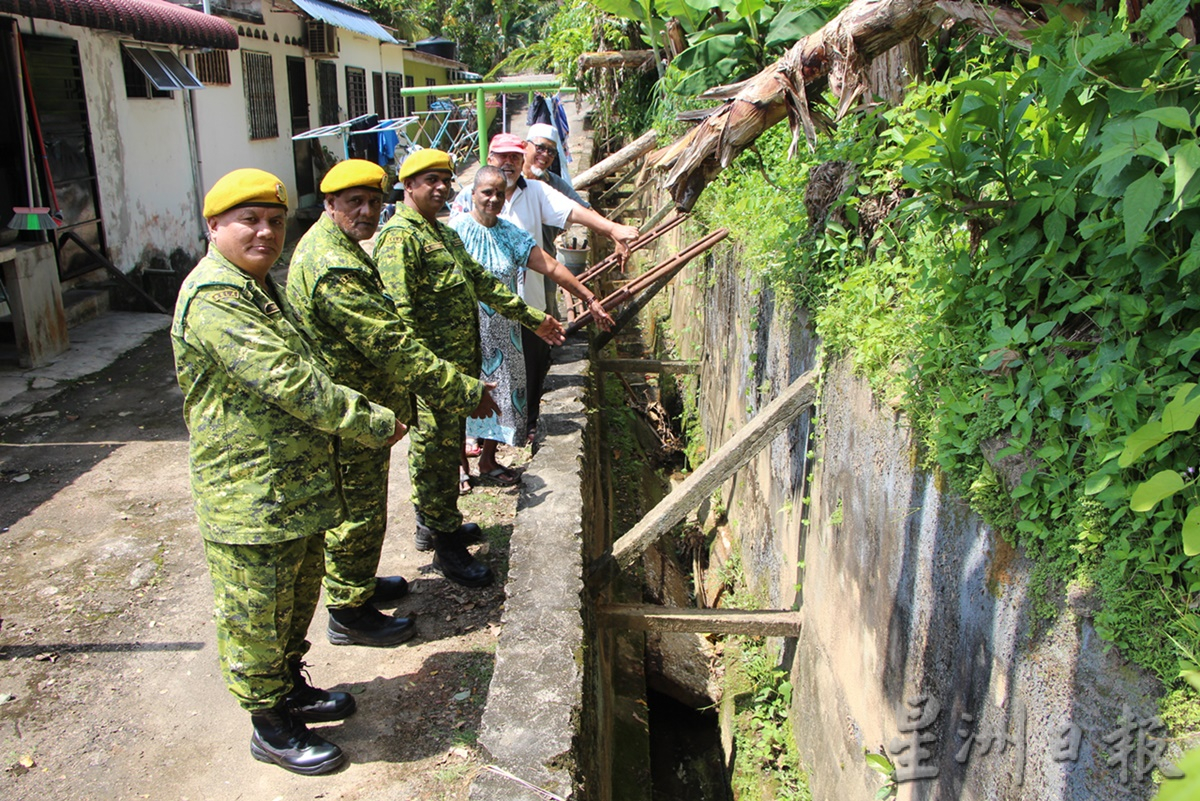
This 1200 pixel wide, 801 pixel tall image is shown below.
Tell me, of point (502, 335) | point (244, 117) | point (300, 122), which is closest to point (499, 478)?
point (502, 335)

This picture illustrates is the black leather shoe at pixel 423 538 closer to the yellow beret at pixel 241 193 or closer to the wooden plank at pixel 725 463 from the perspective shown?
the wooden plank at pixel 725 463

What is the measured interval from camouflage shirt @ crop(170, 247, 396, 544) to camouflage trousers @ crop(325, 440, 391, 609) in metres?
0.69

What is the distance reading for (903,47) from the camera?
3.63 meters

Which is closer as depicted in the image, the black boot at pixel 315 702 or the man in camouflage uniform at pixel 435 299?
the black boot at pixel 315 702

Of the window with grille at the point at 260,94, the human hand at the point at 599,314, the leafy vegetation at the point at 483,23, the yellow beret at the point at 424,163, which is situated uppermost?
the leafy vegetation at the point at 483,23

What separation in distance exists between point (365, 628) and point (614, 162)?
5559 millimetres

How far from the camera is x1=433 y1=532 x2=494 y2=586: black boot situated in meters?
4.09

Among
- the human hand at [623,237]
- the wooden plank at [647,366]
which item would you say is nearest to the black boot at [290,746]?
the human hand at [623,237]

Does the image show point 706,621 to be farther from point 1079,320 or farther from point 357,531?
point 1079,320

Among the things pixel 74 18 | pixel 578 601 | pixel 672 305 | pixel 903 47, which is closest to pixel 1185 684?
pixel 578 601

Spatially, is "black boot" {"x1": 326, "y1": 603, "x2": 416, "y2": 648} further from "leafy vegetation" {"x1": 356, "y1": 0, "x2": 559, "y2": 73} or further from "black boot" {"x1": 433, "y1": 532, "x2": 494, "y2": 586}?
"leafy vegetation" {"x1": 356, "y1": 0, "x2": 559, "y2": 73}

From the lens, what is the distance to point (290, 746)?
298 cm

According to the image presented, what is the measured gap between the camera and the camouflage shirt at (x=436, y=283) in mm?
3729

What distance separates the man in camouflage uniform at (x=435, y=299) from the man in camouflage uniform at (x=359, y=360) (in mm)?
166
